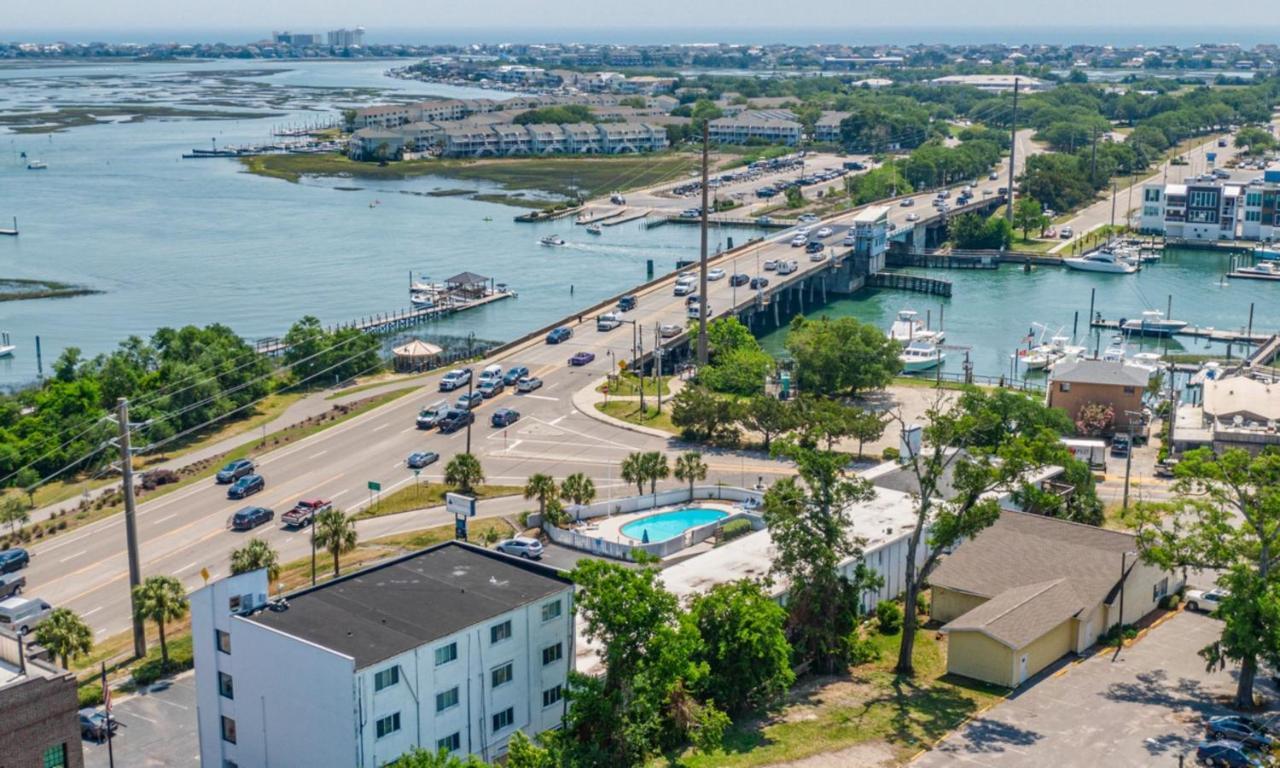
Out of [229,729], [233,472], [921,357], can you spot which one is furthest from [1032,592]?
[921,357]

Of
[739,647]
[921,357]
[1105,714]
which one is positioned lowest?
[921,357]

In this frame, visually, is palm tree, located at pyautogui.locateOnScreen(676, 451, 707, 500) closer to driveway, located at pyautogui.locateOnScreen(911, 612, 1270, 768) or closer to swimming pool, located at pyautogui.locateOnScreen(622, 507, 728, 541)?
swimming pool, located at pyautogui.locateOnScreen(622, 507, 728, 541)

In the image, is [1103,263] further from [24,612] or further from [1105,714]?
[24,612]

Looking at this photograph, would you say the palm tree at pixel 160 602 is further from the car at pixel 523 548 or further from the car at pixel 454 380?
the car at pixel 454 380

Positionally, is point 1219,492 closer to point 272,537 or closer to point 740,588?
point 740,588

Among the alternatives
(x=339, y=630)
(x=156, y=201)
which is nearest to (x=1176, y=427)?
(x=339, y=630)

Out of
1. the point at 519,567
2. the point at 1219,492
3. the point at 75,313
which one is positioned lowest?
the point at 75,313

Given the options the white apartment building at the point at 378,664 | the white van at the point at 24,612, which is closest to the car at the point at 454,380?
the white van at the point at 24,612
